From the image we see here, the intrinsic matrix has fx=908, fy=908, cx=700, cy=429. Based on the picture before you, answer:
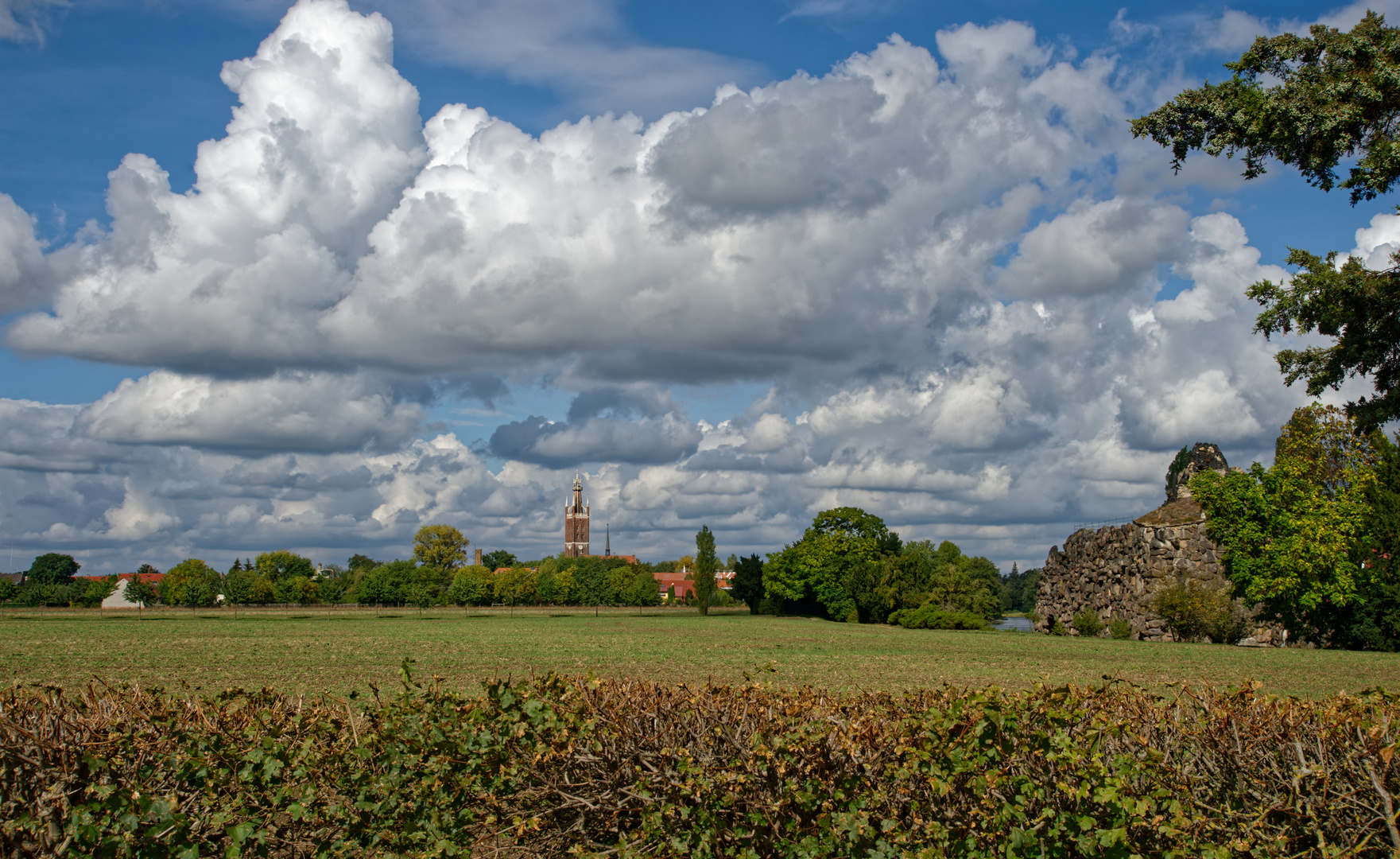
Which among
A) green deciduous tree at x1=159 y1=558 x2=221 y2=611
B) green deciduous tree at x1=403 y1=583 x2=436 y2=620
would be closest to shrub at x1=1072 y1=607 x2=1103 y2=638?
green deciduous tree at x1=403 y1=583 x2=436 y2=620

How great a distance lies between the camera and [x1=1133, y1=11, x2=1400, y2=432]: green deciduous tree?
13.1 meters

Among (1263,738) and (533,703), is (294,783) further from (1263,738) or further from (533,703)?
(1263,738)

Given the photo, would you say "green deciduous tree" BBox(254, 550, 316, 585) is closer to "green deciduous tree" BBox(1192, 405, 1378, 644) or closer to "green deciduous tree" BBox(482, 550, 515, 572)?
"green deciduous tree" BBox(482, 550, 515, 572)

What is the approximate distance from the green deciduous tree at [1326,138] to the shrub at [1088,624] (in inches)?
1404

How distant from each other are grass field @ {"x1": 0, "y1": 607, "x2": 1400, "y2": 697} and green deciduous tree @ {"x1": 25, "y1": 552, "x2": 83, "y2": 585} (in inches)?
4550

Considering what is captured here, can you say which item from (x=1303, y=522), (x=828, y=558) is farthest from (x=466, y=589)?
(x=1303, y=522)

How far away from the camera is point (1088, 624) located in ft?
160

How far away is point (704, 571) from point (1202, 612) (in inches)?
2025

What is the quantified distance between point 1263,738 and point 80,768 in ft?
19.8

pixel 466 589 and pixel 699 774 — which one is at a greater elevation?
pixel 699 774

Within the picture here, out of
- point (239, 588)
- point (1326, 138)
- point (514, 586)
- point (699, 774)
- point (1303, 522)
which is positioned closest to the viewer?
point (699, 774)

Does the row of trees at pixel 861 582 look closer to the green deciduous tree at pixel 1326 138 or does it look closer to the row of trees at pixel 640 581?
the row of trees at pixel 640 581

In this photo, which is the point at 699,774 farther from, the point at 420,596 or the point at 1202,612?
the point at 420,596

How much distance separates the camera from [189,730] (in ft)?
16.4
